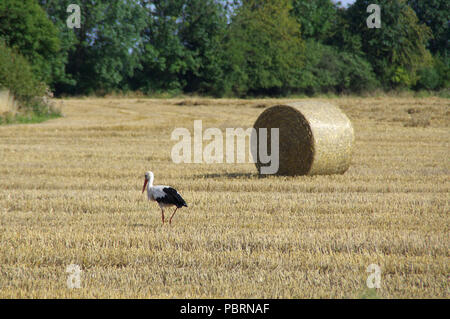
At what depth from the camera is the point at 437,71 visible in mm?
55719

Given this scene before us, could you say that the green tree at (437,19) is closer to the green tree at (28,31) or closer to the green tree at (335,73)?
the green tree at (335,73)

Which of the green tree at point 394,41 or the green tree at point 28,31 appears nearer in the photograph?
the green tree at point 28,31

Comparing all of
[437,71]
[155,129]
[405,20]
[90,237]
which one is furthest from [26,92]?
[437,71]

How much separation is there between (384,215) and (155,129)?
15.5 metres

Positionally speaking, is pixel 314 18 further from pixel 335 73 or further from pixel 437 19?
pixel 437 19

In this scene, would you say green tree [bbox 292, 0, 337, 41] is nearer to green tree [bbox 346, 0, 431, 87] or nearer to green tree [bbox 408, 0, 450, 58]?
green tree [bbox 346, 0, 431, 87]

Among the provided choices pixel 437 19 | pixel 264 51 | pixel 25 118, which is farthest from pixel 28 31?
pixel 437 19

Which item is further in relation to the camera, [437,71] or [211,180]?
[437,71]

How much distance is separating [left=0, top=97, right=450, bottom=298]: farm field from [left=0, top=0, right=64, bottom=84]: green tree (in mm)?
18836

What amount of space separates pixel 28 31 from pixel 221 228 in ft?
93.8

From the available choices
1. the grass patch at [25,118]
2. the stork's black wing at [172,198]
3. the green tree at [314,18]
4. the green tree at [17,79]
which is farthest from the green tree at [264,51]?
the stork's black wing at [172,198]

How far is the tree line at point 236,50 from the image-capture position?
46.2 m

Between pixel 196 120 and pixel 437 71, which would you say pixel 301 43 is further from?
pixel 196 120

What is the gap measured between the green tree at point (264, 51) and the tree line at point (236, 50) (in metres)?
0.09
